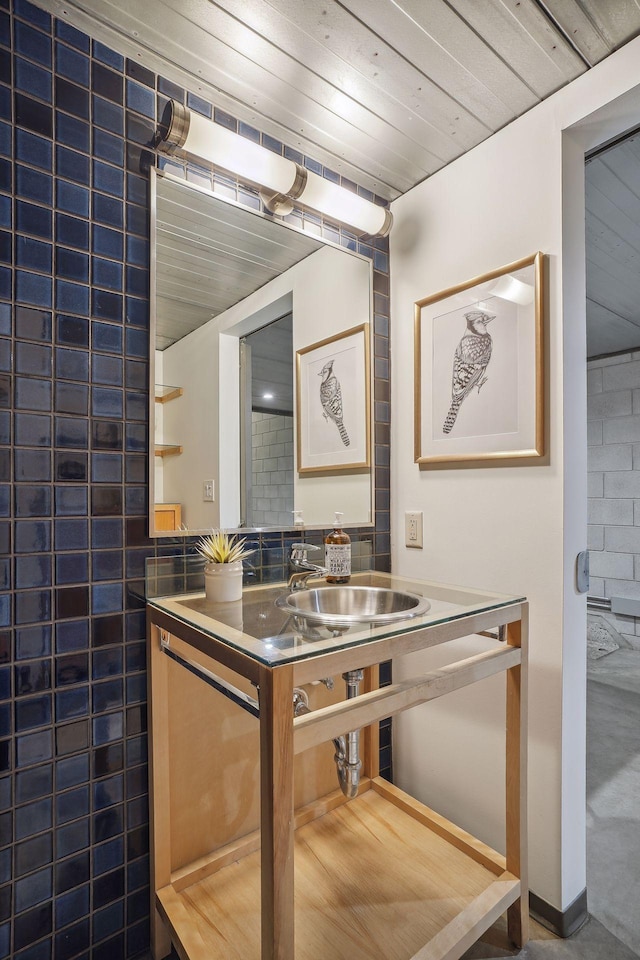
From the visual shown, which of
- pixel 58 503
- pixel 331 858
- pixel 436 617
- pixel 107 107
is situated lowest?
pixel 331 858

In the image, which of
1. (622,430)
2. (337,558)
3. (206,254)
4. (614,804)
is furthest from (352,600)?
(622,430)

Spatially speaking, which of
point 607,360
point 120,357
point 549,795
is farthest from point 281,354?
point 607,360

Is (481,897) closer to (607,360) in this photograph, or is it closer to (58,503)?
(58,503)

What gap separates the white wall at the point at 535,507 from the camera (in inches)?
50.5

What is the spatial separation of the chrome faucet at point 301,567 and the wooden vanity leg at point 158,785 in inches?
14.8

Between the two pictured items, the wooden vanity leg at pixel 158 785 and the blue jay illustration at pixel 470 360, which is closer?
the wooden vanity leg at pixel 158 785

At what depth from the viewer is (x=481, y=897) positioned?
1.18 metres

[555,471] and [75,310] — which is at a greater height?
[75,310]

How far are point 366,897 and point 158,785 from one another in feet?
1.88

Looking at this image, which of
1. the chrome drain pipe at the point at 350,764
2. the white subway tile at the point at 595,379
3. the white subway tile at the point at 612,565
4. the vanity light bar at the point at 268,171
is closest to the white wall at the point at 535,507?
the vanity light bar at the point at 268,171

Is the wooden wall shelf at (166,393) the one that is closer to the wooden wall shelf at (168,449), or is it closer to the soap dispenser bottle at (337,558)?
the wooden wall shelf at (168,449)

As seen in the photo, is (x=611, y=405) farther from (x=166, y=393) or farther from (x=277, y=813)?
(x=277, y=813)

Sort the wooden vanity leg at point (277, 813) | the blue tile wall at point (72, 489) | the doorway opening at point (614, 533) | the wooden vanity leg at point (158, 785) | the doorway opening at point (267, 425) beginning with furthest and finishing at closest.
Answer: the doorway opening at point (614, 533), the doorway opening at point (267, 425), the wooden vanity leg at point (158, 785), the blue tile wall at point (72, 489), the wooden vanity leg at point (277, 813)

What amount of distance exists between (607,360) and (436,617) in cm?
375
